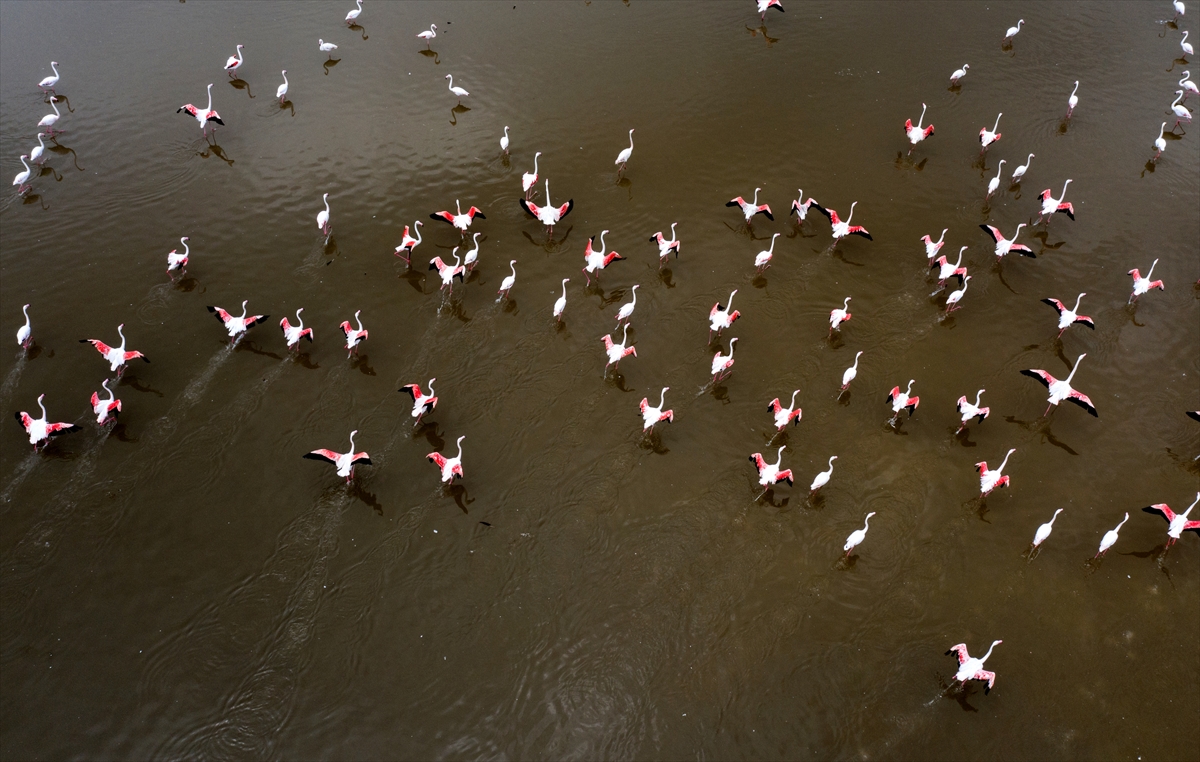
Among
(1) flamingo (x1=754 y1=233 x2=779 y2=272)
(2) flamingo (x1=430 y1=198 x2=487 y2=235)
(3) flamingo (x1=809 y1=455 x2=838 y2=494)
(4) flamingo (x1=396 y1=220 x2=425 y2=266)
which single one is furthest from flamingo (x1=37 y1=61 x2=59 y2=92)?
(3) flamingo (x1=809 y1=455 x2=838 y2=494)

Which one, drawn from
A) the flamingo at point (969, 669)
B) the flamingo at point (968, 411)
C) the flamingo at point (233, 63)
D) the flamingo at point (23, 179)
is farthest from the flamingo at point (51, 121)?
the flamingo at point (969, 669)

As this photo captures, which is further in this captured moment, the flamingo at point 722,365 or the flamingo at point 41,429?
the flamingo at point 722,365

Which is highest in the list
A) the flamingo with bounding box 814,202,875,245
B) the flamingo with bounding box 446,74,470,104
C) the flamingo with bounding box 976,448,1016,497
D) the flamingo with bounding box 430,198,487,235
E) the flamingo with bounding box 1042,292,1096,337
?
the flamingo with bounding box 446,74,470,104

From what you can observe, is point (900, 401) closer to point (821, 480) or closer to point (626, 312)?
point (821, 480)

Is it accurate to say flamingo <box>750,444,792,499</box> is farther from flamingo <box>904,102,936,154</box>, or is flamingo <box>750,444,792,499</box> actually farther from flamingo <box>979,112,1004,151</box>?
flamingo <box>979,112,1004,151</box>

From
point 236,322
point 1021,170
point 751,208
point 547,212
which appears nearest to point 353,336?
point 236,322

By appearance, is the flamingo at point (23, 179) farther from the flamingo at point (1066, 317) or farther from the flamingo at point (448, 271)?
the flamingo at point (1066, 317)

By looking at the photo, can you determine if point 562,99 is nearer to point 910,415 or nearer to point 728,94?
point 728,94
